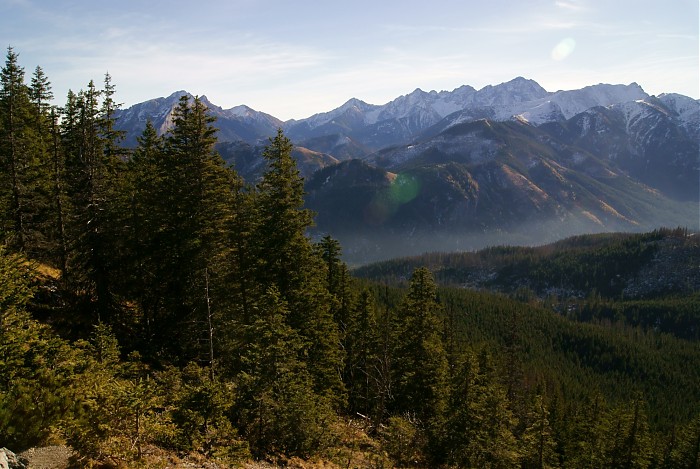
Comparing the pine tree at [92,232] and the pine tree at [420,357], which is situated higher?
the pine tree at [92,232]

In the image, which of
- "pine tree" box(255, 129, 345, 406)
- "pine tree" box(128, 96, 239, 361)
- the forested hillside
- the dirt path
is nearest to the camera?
the dirt path

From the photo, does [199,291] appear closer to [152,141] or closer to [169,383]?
[169,383]

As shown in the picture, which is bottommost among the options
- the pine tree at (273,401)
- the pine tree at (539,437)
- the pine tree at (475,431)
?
the pine tree at (539,437)

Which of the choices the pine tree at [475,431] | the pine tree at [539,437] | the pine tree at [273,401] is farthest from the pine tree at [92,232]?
the pine tree at [539,437]

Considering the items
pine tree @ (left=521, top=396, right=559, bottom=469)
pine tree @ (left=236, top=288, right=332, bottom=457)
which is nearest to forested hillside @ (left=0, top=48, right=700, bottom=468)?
pine tree @ (left=236, top=288, right=332, bottom=457)

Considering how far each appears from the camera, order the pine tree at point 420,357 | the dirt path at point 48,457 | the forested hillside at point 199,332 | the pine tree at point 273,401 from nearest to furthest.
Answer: the dirt path at point 48,457
the forested hillside at point 199,332
the pine tree at point 273,401
the pine tree at point 420,357

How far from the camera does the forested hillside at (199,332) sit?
1424 cm

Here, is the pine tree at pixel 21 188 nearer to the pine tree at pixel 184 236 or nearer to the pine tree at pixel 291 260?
the pine tree at pixel 184 236

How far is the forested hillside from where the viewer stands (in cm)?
1424

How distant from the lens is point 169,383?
1942 centimetres

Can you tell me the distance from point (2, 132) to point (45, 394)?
99.7 ft

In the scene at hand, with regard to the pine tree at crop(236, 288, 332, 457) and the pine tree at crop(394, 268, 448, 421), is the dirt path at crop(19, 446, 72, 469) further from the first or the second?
the pine tree at crop(394, 268, 448, 421)

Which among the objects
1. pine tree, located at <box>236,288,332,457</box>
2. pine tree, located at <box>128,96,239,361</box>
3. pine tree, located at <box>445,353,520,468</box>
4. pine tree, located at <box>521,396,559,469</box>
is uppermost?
pine tree, located at <box>128,96,239,361</box>

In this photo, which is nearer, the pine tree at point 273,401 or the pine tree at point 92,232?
the pine tree at point 273,401
